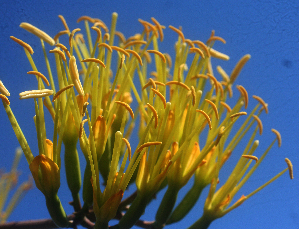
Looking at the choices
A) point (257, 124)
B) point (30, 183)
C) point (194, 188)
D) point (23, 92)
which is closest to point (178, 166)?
point (194, 188)

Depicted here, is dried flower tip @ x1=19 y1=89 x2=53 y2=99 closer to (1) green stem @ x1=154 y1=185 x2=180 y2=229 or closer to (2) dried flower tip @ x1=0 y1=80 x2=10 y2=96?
(2) dried flower tip @ x1=0 y1=80 x2=10 y2=96

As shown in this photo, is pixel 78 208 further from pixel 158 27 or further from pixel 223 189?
pixel 158 27

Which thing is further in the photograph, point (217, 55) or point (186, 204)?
point (217, 55)

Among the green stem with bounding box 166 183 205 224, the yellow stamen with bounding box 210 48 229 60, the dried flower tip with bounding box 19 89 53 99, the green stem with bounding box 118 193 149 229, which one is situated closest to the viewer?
the dried flower tip with bounding box 19 89 53 99

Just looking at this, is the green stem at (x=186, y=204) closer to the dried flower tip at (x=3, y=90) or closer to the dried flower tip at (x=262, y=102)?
the dried flower tip at (x=262, y=102)

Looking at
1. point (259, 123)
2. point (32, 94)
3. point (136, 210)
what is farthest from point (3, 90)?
point (259, 123)

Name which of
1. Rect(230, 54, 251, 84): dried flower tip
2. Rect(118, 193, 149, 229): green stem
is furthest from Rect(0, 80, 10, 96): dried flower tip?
Rect(230, 54, 251, 84): dried flower tip

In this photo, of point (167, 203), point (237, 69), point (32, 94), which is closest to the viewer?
point (32, 94)

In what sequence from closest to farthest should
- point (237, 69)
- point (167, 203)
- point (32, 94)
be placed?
point (32, 94), point (167, 203), point (237, 69)

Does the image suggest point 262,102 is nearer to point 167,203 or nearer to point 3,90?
point 167,203

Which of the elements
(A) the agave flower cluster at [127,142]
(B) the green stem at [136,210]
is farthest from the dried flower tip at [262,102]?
(B) the green stem at [136,210]
